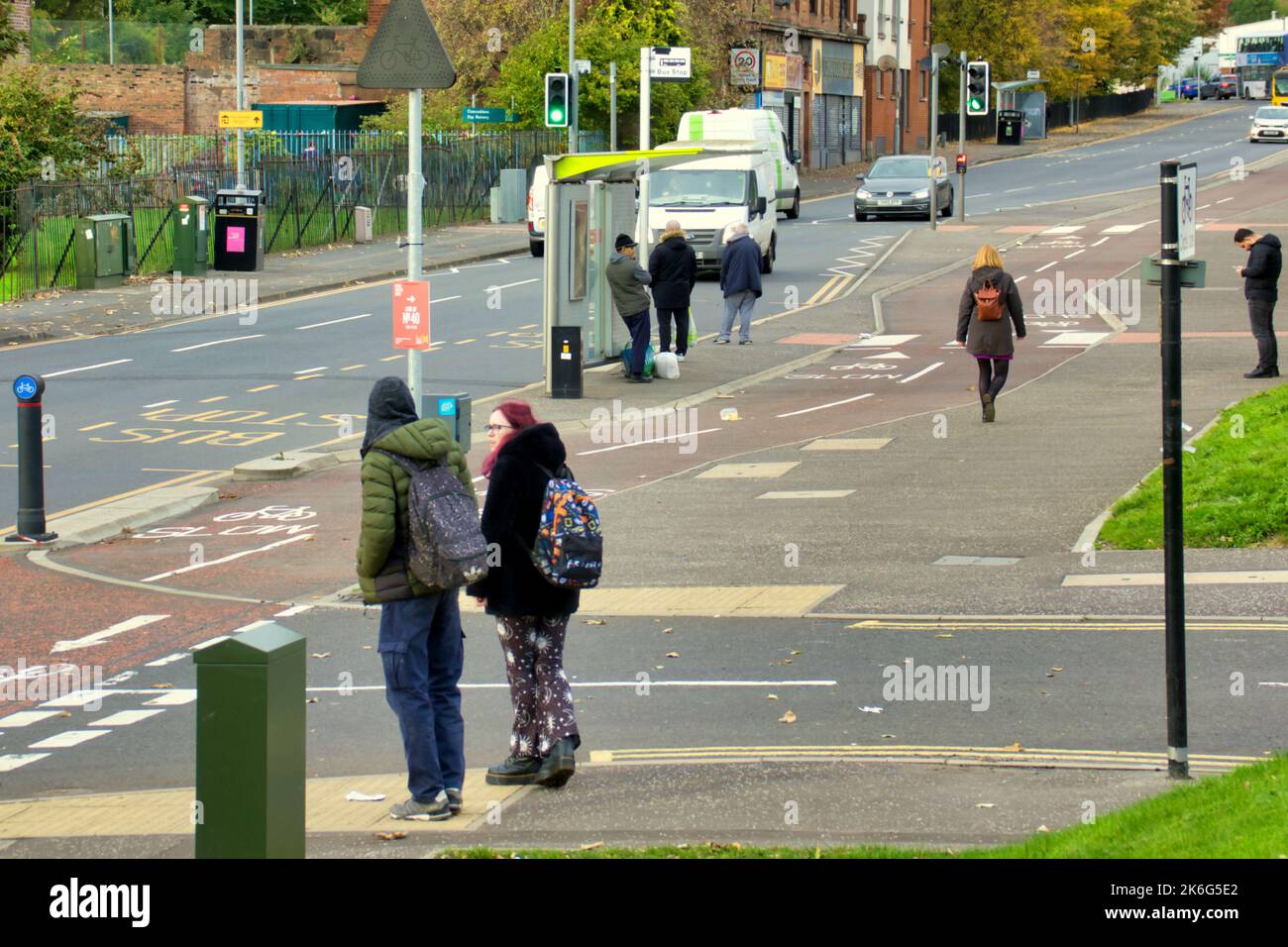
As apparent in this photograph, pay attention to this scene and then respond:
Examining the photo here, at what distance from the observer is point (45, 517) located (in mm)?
16078

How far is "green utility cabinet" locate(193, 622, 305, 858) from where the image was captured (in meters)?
6.07

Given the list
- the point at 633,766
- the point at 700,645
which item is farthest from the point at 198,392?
the point at 633,766

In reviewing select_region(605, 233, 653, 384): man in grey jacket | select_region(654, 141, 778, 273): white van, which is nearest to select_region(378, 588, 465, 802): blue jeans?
select_region(605, 233, 653, 384): man in grey jacket

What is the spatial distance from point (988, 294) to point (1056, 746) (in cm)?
1134

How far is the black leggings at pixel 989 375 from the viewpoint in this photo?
66.5ft

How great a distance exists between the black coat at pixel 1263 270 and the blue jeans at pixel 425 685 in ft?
52.9

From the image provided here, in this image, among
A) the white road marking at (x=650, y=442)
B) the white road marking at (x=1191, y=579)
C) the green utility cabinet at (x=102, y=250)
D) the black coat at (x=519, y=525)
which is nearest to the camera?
the black coat at (x=519, y=525)

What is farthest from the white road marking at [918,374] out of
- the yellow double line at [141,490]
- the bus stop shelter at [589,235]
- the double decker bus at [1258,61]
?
the double decker bus at [1258,61]

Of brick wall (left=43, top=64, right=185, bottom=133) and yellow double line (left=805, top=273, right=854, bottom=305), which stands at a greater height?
brick wall (left=43, top=64, right=185, bottom=133)

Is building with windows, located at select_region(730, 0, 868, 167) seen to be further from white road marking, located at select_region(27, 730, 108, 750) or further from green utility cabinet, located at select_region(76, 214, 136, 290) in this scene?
white road marking, located at select_region(27, 730, 108, 750)

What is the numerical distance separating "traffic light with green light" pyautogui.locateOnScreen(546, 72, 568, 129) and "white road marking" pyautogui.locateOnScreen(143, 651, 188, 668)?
709 inches

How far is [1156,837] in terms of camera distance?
691cm

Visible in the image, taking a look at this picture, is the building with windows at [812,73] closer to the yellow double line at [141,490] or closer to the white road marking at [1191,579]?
the yellow double line at [141,490]

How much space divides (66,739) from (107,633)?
246 centimetres
